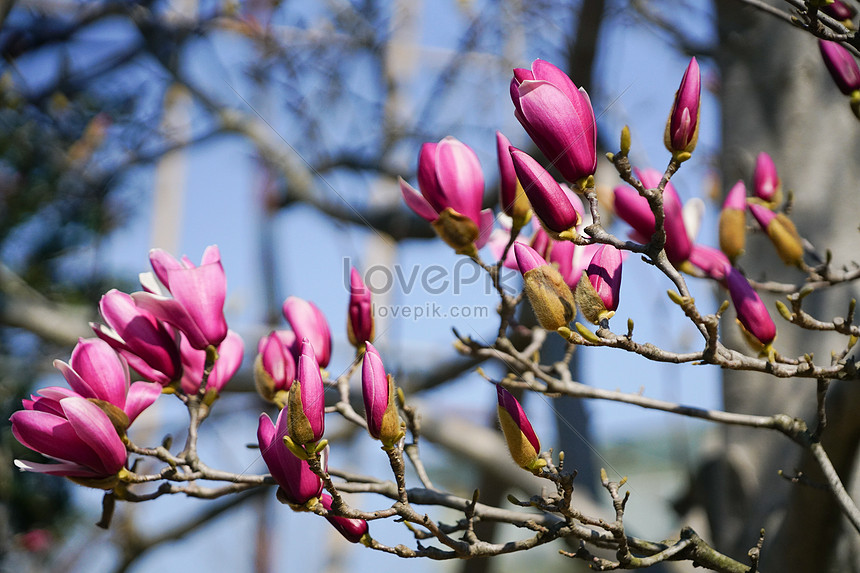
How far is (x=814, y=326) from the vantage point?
0.63 meters

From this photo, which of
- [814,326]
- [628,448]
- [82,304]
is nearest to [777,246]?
[814,326]

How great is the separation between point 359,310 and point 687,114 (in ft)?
1.27

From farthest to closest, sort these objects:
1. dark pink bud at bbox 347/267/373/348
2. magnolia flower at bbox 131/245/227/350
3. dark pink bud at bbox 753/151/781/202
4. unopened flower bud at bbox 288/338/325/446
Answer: dark pink bud at bbox 753/151/781/202, dark pink bud at bbox 347/267/373/348, magnolia flower at bbox 131/245/227/350, unopened flower bud at bbox 288/338/325/446

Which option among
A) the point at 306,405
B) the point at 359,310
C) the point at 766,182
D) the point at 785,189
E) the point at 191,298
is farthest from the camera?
the point at 785,189

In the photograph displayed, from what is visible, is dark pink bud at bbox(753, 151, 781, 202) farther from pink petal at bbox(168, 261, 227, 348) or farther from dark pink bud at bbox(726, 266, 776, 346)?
pink petal at bbox(168, 261, 227, 348)

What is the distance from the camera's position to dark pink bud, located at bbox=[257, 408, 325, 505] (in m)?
0.56

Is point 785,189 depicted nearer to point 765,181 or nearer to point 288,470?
point 765,181

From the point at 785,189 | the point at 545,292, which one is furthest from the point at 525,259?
the point at 785,189

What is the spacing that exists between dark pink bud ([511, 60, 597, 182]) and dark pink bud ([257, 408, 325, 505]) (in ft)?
0.92

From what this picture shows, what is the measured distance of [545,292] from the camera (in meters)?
0.58

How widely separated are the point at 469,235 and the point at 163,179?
13.4 feet

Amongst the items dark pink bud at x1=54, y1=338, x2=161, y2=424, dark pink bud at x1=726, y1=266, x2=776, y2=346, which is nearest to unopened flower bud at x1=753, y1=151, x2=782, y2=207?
dark pink bud at x1=726, y1=266, x2=776, y2=346

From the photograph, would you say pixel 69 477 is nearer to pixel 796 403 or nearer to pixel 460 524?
pixel 460 524

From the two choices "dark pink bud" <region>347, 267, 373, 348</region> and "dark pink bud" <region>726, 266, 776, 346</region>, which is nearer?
"dark pink bud" <region>726, 266, 776, 346</region>
